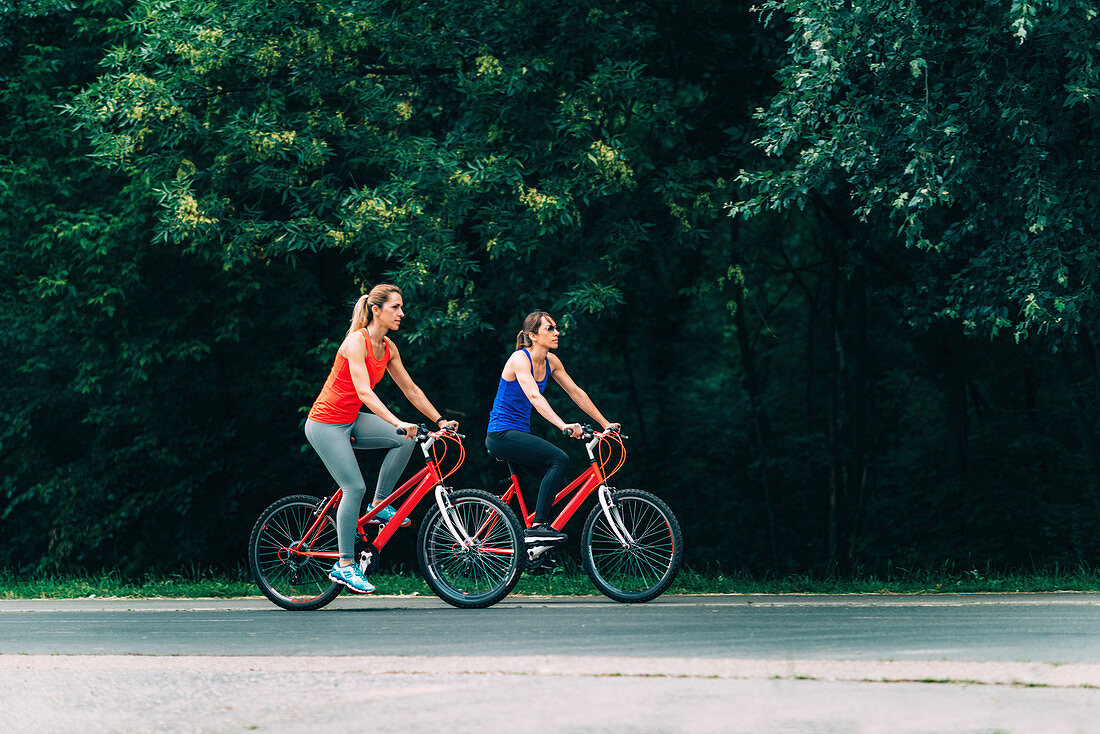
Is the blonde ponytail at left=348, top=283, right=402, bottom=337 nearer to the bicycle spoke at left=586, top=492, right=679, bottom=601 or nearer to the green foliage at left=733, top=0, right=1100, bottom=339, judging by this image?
the bicycle spoke at left=586, top=492, right=679, bottom=601

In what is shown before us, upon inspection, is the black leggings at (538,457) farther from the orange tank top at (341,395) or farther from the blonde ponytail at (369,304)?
the blonde ponytail at (369,304)

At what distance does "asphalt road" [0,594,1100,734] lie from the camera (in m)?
5.36

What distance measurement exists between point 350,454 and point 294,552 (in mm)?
844

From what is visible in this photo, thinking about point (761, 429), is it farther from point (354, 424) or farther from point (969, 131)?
point (354, 424)

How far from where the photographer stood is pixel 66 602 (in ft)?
37.7

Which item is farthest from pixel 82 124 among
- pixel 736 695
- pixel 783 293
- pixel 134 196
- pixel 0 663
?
pixel 783 293

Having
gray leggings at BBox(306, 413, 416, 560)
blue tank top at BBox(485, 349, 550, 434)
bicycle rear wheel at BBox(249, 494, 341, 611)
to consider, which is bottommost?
bicycle rear wheel at BBox(249, 494, 341, 611)

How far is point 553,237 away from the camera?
12.8 m

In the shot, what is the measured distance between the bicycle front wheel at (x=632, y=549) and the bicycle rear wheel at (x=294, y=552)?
177cm

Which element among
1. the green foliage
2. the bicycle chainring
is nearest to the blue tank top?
the bicycle chainring

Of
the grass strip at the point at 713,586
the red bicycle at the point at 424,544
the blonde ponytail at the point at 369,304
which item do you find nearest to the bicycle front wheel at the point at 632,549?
the red bicycle at the point at 424,544

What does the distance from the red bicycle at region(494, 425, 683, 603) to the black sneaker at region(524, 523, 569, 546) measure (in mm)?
50

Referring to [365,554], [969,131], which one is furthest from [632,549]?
[969,131]

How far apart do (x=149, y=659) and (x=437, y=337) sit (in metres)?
5.70
